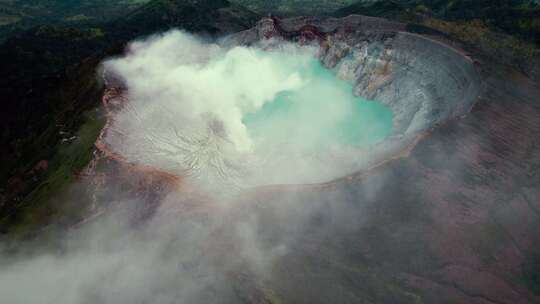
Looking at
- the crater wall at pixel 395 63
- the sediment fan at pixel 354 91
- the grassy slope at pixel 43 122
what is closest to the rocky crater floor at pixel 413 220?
the sediment fan at pixel 354 91

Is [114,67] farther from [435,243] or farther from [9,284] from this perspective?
[435,243]

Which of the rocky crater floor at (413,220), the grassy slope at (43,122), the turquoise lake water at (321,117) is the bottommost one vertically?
the grassy slope at (43,122)

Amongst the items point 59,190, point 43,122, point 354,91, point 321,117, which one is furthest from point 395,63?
point 43,122

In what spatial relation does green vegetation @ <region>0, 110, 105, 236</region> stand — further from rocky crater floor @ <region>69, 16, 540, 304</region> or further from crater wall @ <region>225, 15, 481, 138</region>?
crater wall @ <region>225, 15, 481, 138</region>

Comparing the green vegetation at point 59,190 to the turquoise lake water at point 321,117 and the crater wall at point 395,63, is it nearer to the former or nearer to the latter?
the turquoise lake water at point 321,117

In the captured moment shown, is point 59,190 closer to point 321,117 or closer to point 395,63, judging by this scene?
point 321,117

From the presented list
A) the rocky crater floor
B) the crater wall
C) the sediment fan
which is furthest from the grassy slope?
the crater wall

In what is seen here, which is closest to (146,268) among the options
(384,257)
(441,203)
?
(384,257)
